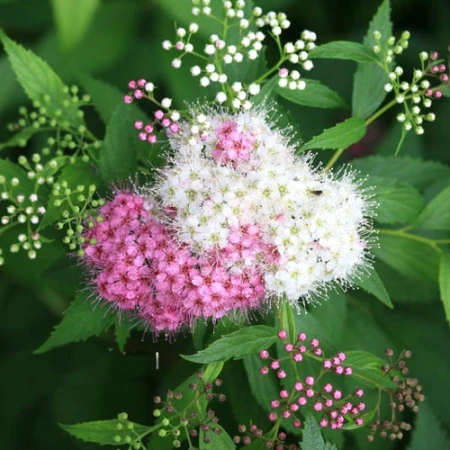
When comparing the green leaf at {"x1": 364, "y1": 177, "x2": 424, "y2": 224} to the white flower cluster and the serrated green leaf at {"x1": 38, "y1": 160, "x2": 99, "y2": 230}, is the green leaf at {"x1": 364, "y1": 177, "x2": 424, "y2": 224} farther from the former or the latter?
the serrated green leaf at {"x1": 38, "y1": 160, "x2": 99, "y2": 230}

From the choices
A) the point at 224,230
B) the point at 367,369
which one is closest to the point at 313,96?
the point at 224,230

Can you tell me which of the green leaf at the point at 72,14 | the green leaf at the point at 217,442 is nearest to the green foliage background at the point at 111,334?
the green leaf at the point at 72,14

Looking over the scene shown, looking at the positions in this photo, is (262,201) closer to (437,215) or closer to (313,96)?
(313,96)

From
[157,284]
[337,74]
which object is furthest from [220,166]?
[337,74]

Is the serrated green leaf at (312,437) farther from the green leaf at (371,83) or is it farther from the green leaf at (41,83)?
the green leaf at (41,83)

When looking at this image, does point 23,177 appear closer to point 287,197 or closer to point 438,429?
point 287,197

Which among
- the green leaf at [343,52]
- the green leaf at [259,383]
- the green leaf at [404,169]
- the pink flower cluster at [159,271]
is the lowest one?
the green leaf at [259,383]
